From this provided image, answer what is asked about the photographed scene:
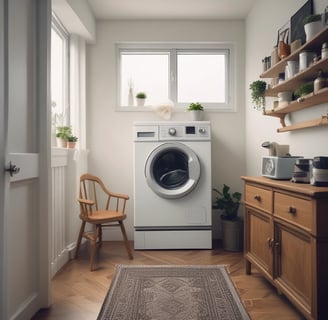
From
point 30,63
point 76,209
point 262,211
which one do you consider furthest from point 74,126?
point 262,211

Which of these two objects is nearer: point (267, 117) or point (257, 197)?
point (257, 197)

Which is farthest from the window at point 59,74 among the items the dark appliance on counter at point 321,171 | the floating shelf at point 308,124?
the dark appliance on counter at point 321,171

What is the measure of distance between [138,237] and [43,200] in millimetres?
1320

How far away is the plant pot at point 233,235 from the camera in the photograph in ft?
10.0

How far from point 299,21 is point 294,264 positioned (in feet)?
5.12

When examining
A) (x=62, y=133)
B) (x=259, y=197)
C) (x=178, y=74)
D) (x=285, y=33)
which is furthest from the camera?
(x=178, y=74)

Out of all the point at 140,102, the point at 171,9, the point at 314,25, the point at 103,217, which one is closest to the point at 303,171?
the point at 314,25

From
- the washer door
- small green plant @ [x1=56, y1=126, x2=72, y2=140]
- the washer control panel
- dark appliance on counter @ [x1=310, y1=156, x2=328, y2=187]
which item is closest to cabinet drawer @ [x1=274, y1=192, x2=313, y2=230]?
dark appliance on counter @ [x1=310, y1=156, x2=328, y2=187]

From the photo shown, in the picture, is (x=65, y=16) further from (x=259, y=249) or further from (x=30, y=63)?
(x=259, y=249)

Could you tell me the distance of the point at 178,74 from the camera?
360 centimetres

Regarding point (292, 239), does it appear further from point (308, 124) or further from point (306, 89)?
point (306, 89)

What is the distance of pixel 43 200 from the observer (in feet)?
6.15

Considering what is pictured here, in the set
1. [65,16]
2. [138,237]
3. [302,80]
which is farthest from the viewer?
[138,237]

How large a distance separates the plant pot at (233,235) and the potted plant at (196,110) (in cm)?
109
